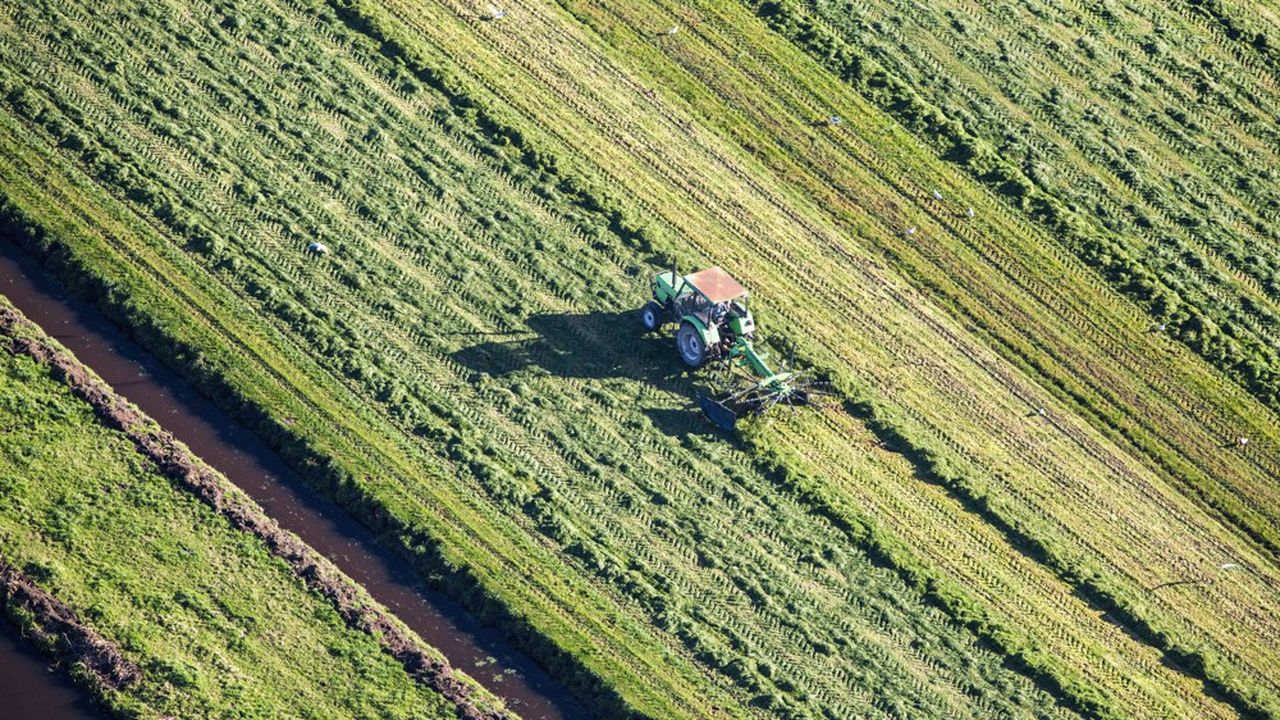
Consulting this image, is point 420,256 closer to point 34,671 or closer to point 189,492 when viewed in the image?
point 189,492

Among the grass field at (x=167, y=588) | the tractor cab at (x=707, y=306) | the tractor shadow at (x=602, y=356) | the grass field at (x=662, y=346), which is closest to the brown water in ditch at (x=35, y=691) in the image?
the grass field at (x=167, y=588)

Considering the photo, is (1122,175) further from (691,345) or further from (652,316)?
(652,316)

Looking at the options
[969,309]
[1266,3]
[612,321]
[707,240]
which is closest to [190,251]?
[612,321]

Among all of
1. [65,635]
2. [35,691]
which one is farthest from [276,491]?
[35,691]

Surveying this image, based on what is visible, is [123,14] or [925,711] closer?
[925,711]

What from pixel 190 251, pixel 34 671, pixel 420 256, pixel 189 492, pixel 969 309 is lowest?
pixel 34 671

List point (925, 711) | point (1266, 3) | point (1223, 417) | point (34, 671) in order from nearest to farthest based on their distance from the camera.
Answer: point (34, 671) → point (925, 711) → point (1223, 417) → point (1266, 3)

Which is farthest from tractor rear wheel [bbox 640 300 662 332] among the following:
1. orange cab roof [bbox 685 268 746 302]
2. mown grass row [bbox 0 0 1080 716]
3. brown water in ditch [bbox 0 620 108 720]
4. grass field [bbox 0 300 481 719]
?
brown water in ditch [bbox 0 620 108 720]
